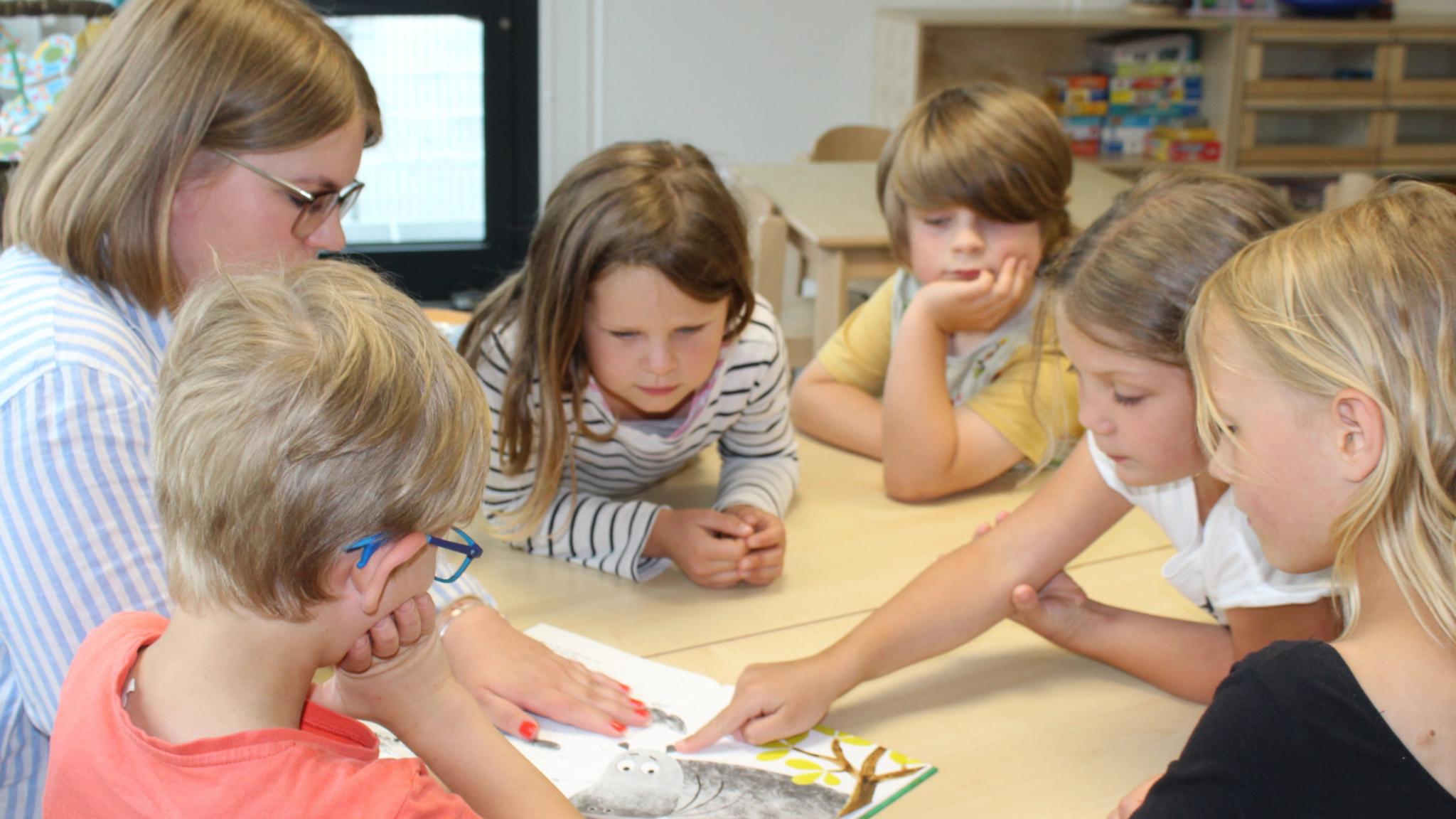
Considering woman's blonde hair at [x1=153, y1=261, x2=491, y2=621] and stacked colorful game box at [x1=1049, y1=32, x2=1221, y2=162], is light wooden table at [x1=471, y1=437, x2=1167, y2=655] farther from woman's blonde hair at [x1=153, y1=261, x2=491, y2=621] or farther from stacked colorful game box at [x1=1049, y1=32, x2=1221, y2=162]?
stacked colorful game box at [x1=1049, y1=32, x2=1221, y2=162]

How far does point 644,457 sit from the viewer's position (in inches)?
59.9

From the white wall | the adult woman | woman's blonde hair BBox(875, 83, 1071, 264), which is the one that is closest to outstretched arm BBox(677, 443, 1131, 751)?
the adult woman

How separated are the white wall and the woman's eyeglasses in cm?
303

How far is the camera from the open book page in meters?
0.96

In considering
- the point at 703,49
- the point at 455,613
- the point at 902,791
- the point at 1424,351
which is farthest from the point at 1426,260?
the point at 703,49

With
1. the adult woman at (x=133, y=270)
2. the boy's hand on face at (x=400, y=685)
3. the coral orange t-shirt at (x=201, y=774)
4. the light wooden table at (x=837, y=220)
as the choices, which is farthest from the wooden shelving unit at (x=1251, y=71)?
the coral orange t-shirt at (x=201, y=774)

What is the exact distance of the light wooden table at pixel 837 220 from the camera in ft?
8.46

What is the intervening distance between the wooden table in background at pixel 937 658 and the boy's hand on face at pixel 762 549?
15 mm

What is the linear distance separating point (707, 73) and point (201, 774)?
3841 mm

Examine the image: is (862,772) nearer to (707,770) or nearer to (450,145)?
(707,770)

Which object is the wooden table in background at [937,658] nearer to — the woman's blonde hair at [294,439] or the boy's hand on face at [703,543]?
the boy's hand on face at [703,543]

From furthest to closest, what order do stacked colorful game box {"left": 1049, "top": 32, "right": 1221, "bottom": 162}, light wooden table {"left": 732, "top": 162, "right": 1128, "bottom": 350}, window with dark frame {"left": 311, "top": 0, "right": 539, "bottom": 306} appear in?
stacked colorful game box {"left": 1049, "top": 32, "right": 1221, "bottom": 162}
window with dark frame {"left": 311, "top": 0, "right": 539, "bottom": 306}
light wooden table {"left": 732, "top": 162, "right": 1128, "bottom": 350}

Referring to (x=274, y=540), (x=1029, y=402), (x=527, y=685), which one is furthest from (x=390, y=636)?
(x=1029, y=402)

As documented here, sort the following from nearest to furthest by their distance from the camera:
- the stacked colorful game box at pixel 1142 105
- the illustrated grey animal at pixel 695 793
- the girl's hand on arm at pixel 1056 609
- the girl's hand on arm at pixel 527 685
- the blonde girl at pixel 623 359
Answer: the illustrated grey animal at pixel 695 793 < the girl's hand on arm at pixel 527 685 < the girl's hand on arm at pixel 1056 609 < the blonde girl at pixel 623 359 < the stacked colorful game box at pixel 1142 105
